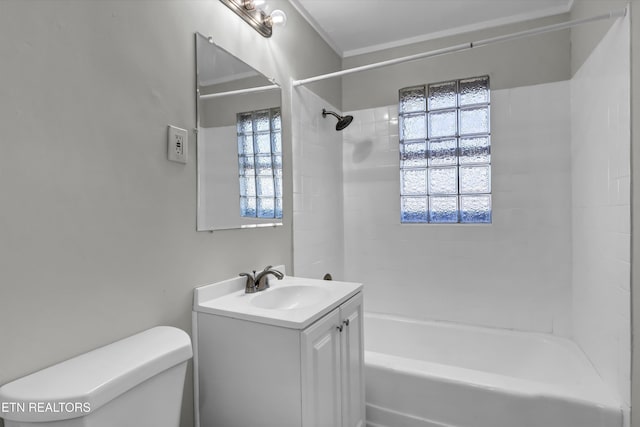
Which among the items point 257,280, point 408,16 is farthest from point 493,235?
point 257,280

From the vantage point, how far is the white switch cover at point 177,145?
3.93 feet

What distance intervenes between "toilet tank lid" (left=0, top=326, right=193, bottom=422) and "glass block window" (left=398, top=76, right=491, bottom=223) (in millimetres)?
2001

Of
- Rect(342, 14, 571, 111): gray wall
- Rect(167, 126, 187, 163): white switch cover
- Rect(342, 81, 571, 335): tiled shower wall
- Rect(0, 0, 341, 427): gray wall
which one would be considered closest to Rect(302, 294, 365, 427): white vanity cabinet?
Rect(0, 0, 341, 427): gray wall

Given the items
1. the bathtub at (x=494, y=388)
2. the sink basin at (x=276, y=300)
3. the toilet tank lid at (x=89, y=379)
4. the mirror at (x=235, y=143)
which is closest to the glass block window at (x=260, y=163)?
the mirror at (x=235, y=143)

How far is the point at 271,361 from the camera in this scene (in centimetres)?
113

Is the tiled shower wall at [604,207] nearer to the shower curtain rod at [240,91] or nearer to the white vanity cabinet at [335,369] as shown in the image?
the white vanity cabinet at [335,369]

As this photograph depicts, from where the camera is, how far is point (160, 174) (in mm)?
1168

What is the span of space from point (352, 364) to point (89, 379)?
0.98 meters

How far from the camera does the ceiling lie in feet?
6.86

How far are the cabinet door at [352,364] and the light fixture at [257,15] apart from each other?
1422 millimetres

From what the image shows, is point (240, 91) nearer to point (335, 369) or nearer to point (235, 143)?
point (235, 143)

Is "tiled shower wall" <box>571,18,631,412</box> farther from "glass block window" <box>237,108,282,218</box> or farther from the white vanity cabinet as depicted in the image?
"glass block window" <box>237,108,282,218</box>

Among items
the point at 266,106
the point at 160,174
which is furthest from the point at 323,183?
the point at 160,174

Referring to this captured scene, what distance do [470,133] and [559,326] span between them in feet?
4.63
